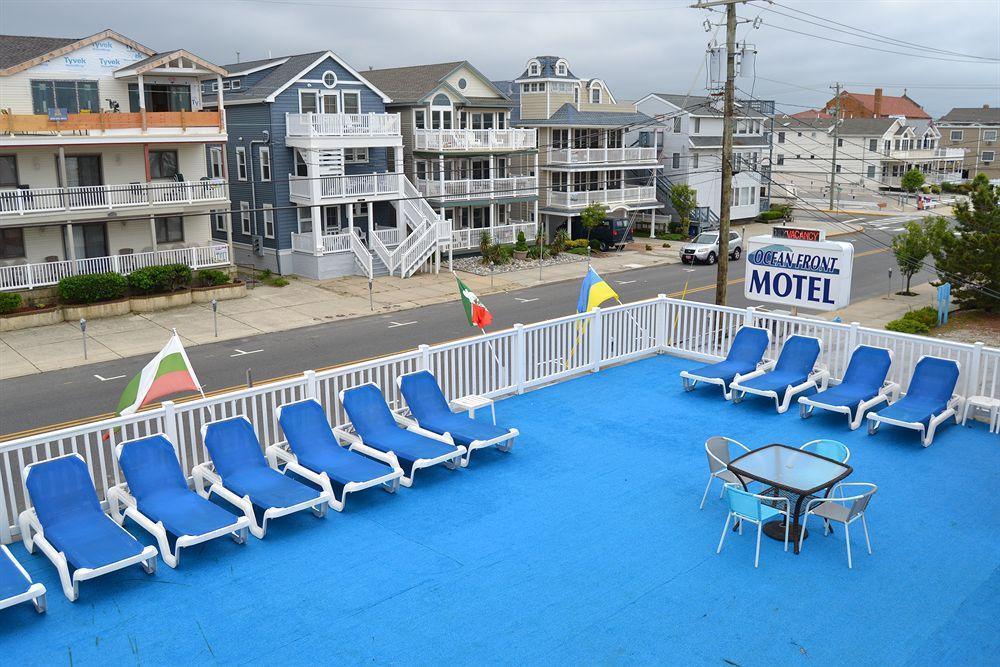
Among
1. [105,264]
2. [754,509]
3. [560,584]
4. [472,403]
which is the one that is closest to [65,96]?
[105,264]

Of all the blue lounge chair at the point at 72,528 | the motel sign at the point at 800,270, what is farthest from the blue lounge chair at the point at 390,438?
the motel sign at the point at 800,270

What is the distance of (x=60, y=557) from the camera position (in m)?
8.47

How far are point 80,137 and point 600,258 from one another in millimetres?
23472

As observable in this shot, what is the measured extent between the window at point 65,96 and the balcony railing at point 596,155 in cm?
2178

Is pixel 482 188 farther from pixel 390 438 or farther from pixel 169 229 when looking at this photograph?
pixel 390 438

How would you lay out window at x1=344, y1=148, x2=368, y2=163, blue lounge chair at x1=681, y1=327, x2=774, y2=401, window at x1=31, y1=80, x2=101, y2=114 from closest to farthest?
blue lounge chair at x1=681, y1=327, x2=774, y2=401, window at x1=31, y1=80, x2=101, y2=114, window at x1=344, y1=148, x2=368, y2=163

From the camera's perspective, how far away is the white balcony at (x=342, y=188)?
113 ft

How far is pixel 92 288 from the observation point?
1129 inches

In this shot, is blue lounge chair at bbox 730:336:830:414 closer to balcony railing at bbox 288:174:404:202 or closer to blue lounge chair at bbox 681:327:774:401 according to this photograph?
blue lounge chair at bbox 681:327:774:401

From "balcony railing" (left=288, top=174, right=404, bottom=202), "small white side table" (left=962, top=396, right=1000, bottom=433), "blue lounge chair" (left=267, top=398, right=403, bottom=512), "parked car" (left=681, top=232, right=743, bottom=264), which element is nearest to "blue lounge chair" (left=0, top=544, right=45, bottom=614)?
"blue lounge chair" (left=267, top=398, right=403, bottom=512)

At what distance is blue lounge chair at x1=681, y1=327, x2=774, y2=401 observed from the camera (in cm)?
1460

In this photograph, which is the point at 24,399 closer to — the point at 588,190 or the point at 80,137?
the point at 80,137

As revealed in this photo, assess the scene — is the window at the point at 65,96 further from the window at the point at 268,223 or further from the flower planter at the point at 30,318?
the window at the point at 268,223

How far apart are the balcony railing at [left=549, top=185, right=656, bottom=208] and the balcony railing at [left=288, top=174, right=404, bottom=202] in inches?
434
